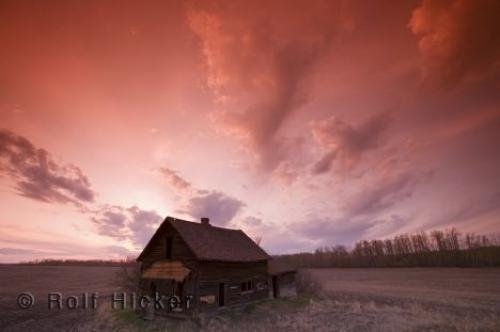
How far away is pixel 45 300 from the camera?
31.6 m

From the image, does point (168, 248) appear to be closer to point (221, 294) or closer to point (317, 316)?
point (221, 294)

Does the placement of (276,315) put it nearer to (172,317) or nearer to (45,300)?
(172,317)

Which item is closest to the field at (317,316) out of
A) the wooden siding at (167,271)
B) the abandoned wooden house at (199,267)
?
the abandoned wooden house at (199,267)

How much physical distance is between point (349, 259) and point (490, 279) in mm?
40161

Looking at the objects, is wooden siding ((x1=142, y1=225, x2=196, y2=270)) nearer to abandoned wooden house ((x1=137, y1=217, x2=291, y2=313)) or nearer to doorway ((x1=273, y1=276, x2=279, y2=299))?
abandoned wooden house ((x1=137, y1=217, x2=291, y2=313))

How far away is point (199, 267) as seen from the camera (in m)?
21.2

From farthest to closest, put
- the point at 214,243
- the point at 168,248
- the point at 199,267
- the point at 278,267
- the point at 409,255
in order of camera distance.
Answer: the point at 409,255 → the point at 278,267 → the point at 214,243 → the point at 168,248 → the point at 199,267

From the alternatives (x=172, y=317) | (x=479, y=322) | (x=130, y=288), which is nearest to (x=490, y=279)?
(x=479, y=322)

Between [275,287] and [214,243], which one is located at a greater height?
[214,243]

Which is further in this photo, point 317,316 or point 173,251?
point 173,251

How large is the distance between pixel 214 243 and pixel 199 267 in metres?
3.69

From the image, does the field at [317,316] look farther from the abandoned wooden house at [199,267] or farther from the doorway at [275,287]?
the doorway at [275,287]

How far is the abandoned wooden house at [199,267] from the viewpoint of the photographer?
21078 mm

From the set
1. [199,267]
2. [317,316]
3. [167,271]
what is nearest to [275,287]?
[317,316]
